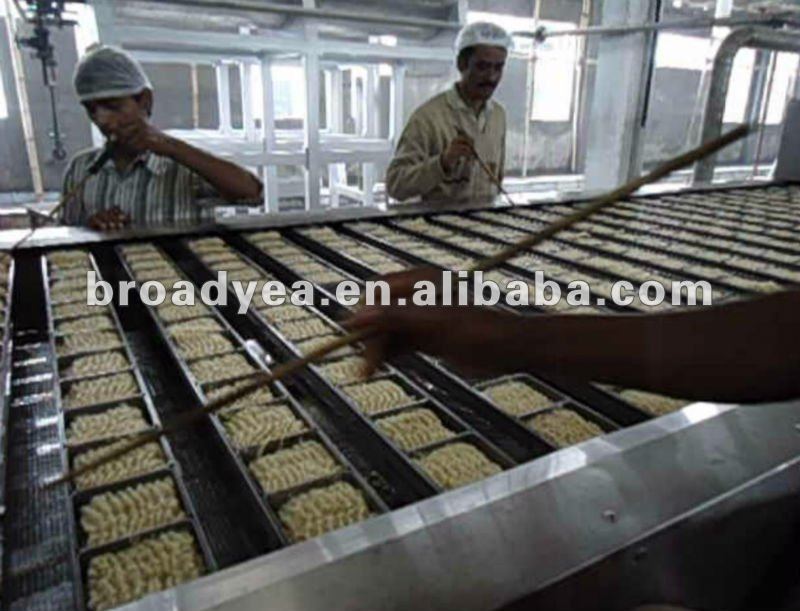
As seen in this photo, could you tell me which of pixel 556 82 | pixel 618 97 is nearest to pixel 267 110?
pixel 618 97

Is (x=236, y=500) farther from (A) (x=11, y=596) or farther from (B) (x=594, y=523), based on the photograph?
(B) (x=594, y=523)

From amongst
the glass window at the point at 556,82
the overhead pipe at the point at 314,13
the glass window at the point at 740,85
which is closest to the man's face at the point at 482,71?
the overhead pipe at the point at 314,13

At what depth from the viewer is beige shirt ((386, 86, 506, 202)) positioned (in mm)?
2699

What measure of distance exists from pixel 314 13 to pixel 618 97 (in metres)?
2.32

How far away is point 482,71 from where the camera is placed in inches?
107

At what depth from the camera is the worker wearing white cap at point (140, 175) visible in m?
1.99

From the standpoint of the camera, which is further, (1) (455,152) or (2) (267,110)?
(2) (267,110)

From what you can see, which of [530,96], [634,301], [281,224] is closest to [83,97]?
[281,224]

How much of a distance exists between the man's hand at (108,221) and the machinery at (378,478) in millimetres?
470

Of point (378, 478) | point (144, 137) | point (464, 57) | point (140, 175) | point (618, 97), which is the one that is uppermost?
point (464, 57)

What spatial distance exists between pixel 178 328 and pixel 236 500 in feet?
1.78

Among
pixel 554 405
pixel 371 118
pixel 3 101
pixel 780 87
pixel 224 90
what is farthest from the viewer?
pixel 780 87

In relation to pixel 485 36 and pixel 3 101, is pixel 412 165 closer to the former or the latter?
pixel 485 36

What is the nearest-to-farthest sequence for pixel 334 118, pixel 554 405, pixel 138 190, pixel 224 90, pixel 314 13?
1. pixel 554 405
2. pixel 138 190
3. pixel 314 13
4. pixel 224 90
5. pixel 334 118
